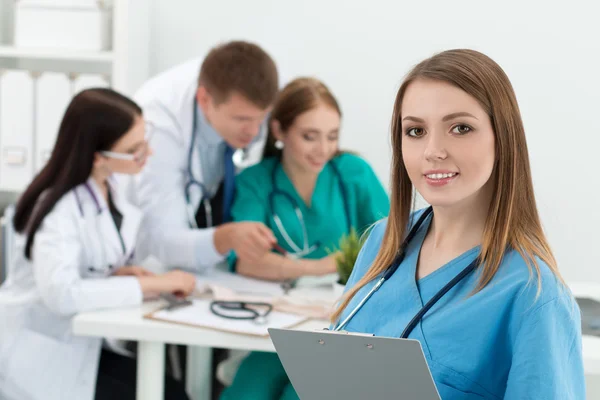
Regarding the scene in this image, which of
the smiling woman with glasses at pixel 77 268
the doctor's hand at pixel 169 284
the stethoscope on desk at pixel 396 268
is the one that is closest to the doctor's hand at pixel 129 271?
the smiling woman with glasses at pixel 77 268

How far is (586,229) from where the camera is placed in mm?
2529

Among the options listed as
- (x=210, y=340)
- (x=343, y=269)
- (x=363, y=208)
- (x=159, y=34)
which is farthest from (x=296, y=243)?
(x=159, y=34)

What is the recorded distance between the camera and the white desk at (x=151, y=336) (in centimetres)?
161

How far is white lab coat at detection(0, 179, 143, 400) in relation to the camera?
69.0 inches

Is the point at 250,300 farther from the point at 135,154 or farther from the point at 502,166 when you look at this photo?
the point at 502,166

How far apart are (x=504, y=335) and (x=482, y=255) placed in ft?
0.35

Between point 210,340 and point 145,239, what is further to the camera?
point 145,239

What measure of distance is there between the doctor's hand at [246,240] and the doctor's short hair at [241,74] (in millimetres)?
358

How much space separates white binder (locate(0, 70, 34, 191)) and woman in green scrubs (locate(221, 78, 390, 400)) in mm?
731

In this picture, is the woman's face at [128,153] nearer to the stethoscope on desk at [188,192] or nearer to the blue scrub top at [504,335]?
the stethoscope on desk at [188,192]

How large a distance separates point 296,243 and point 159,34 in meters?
1.00

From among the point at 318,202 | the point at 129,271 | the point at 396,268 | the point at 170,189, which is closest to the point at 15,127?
the point at 170,189

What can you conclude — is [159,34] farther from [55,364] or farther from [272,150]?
[55,364]

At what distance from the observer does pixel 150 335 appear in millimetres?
1647
